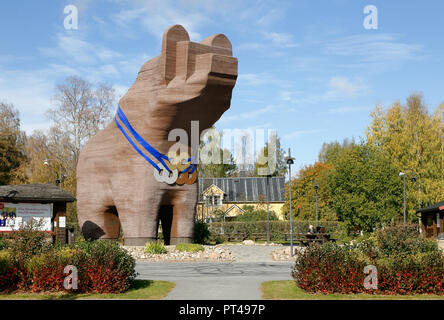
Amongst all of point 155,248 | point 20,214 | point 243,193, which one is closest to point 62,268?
point 20,214

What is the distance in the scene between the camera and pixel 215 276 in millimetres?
15516

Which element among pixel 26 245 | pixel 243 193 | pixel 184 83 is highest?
pixel 184 83

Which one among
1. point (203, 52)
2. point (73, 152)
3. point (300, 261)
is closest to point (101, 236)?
point (203, 52)

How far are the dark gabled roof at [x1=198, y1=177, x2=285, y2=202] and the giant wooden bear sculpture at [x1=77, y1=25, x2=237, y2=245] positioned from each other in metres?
36.0

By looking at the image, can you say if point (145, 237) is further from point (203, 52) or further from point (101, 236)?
point (203, 52)

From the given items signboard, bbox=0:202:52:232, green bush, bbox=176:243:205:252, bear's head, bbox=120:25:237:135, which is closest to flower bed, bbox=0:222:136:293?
signboard, bbox=0:202:52:232

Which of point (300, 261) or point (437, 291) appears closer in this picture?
point (437, 291)

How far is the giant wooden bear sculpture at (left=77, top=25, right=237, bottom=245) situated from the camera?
22.1m

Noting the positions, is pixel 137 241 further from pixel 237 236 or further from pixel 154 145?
pixel 237 236

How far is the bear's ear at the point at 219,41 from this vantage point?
22625mm

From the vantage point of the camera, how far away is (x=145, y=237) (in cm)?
2366

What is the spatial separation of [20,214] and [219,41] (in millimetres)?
11563

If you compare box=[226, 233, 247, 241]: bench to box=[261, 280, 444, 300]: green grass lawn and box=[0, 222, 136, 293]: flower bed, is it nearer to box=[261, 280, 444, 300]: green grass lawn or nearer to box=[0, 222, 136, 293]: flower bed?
box=[0, 222, 136, 293]: flower bed
